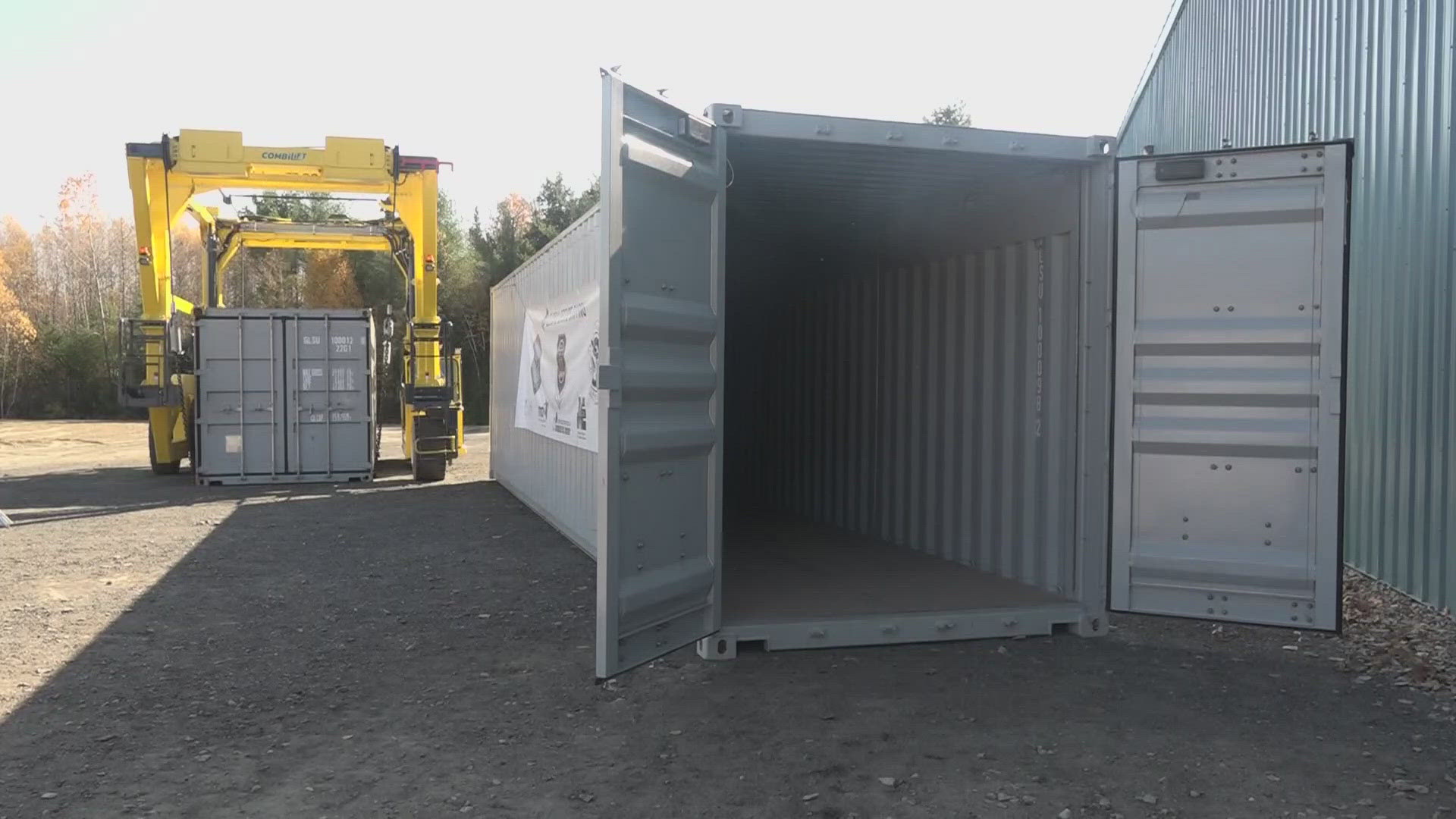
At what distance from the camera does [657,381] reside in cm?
455

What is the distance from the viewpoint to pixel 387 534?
11070 millimetres

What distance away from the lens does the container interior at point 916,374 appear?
598cm

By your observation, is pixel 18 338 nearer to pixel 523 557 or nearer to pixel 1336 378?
pixel 523 557

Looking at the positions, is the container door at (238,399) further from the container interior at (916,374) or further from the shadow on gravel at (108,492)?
the container interior at (916,374)

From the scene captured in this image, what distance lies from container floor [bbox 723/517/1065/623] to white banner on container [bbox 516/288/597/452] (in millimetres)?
1760

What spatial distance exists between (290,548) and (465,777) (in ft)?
21.6

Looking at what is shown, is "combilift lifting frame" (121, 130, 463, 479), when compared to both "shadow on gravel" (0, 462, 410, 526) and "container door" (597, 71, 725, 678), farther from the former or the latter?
"container door" (597, 71, 725, 678)

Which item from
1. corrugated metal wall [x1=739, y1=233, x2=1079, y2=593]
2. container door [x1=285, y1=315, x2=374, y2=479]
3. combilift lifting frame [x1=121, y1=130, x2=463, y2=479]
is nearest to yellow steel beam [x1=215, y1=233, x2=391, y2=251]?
combilift lifting frame [x1=121, y1=130, x2=463, y2=479]

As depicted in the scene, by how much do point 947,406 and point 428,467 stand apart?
1059 centimetres

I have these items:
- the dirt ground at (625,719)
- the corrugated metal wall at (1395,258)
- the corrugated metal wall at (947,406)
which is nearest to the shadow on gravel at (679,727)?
the dirt ground at (625,719)

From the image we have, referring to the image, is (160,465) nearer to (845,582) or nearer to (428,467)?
(428,467)

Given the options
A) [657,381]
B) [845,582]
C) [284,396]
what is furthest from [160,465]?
[657,381]

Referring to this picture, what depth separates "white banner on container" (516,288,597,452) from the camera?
8.98 meters

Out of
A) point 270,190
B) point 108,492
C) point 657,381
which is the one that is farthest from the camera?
point 270,190
